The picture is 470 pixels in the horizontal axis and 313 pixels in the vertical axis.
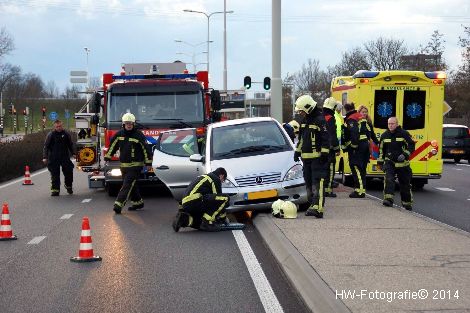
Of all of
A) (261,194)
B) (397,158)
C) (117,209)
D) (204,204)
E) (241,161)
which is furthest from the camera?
(117,209)

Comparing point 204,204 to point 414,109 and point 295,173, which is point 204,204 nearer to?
point 295,173

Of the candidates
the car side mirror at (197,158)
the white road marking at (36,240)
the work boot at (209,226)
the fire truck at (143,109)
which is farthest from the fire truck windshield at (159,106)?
the white road marking at (36,240)

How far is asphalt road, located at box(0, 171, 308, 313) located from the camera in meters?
7.40

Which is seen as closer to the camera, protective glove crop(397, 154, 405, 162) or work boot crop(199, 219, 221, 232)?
work boot crop(199, 219, 221, 232)

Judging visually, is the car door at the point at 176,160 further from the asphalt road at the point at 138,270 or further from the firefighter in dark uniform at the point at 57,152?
the firefighter in dark uniform at the point at 57,152

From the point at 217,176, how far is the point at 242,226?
873 mm

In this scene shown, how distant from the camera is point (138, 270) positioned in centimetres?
909

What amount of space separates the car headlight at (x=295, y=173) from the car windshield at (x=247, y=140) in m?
0.68

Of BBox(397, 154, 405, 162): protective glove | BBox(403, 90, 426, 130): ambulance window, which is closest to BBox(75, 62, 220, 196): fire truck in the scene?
BBox(403, 90, 426, 130): ambulance window

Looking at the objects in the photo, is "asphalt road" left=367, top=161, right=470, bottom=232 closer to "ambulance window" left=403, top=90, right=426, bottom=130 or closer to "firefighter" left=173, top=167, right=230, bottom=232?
"ambulance window" left=403, top=90, right=426, bottom=130

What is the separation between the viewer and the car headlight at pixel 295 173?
13547 mm

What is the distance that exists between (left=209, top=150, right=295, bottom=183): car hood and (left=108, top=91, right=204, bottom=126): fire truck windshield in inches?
160

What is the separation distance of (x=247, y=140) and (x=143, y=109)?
4.08 metres

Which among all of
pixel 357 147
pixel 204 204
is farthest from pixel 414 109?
pixel 204 204
